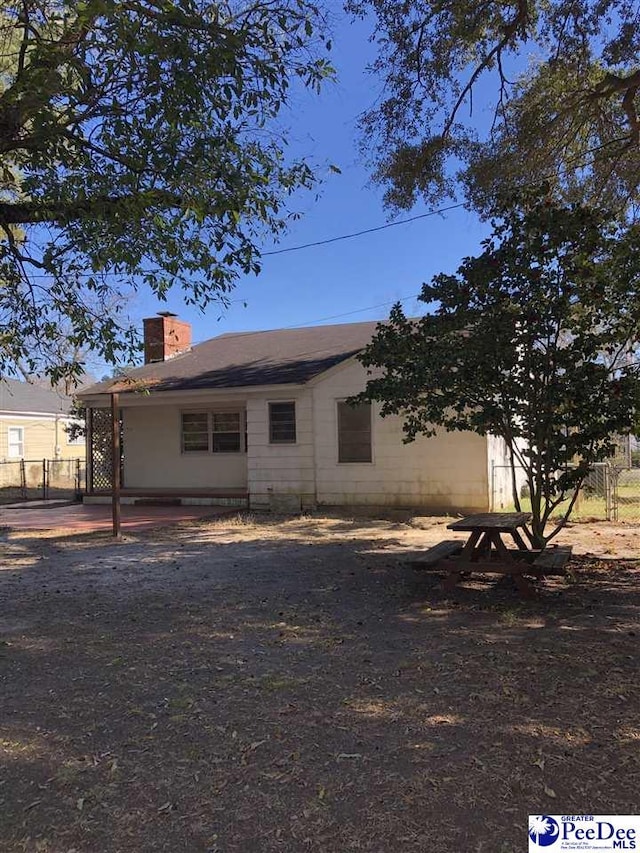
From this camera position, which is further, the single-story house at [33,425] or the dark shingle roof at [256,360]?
the single-story house at [33,425]

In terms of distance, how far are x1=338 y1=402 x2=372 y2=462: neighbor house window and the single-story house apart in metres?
16.6

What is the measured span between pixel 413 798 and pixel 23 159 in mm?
5866

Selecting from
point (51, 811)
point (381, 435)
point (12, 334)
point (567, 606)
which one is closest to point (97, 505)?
point (381, 435)

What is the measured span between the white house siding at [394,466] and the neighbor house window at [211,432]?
3361 millimetres

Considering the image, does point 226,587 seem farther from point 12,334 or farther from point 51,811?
point 51,811

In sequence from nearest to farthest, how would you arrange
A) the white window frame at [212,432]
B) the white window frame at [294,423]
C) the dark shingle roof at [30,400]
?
the white window frame at [294,423] → the white window frame at [212,432] → the dark shingle roof at [30,400]

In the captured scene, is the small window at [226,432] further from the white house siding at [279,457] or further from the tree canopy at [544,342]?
the tree canopy at [544,342]

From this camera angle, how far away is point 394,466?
528 inches

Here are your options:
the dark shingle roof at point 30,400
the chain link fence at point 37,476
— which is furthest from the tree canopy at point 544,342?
the dark shingle roof at point 30,400

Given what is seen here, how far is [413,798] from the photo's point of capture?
2.81 m

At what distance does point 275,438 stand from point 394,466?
284cm

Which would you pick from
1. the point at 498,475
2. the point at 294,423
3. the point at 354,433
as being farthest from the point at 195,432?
the point at 498,475

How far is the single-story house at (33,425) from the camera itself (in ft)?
92.3
